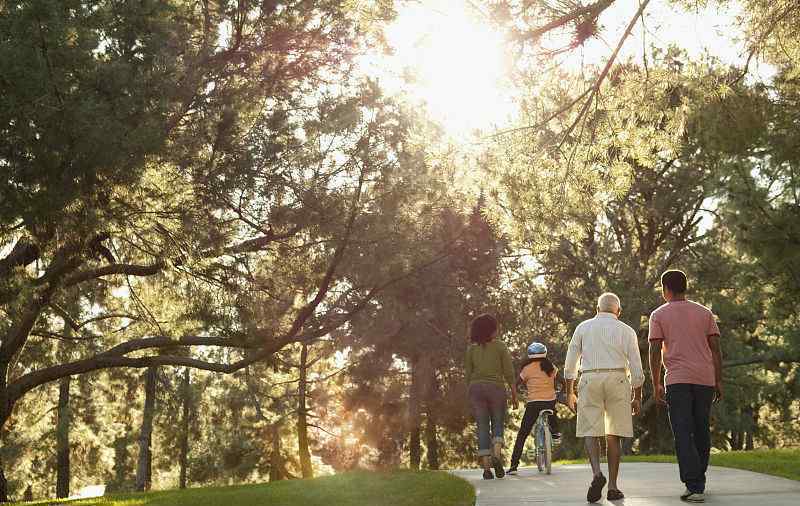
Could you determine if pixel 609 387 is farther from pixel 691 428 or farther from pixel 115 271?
pixel 115 271

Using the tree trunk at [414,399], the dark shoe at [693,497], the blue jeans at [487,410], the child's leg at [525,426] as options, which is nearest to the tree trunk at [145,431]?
the tree trunk at [414,399]

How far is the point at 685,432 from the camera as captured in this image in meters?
7.59

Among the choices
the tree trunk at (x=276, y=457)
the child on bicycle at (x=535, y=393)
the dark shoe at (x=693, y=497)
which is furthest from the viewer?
the tree trunk at (x=276, y=457)

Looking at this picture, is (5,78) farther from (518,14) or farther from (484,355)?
(484,355)

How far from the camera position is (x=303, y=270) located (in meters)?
15.6

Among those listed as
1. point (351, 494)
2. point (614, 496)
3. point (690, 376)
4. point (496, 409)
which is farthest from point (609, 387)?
point (351, 494)

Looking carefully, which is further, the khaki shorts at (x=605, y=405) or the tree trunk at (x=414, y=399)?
the tree trunk at (x=414, y=399)

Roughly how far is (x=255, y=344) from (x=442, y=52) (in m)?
6.92

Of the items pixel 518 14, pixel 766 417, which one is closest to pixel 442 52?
pixel 518 14

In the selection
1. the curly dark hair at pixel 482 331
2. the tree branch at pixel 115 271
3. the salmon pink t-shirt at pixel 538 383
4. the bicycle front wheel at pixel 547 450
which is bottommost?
the bicycle front wheel at pixel 547 450

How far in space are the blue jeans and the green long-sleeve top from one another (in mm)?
95

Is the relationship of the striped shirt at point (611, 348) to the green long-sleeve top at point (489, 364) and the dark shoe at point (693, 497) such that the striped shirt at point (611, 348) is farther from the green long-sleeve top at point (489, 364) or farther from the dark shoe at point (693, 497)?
the green long-sleeve top at point (489, 364)

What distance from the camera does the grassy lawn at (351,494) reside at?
9.05 m

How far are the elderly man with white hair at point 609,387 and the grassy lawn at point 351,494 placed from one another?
132 cm
